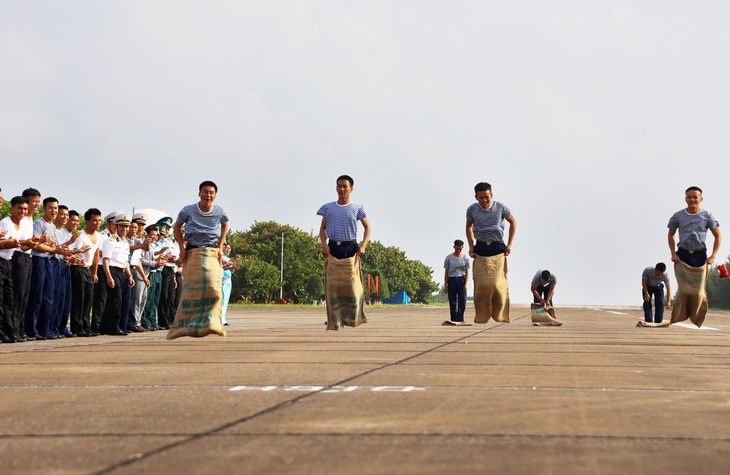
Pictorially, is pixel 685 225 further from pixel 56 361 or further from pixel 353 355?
pixel 56 361

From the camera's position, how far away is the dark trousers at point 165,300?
19266 millimetres

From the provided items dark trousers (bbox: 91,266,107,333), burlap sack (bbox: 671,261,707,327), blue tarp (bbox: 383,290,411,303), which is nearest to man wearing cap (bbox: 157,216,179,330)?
dark trousers (bbox: 91,266,107,333)

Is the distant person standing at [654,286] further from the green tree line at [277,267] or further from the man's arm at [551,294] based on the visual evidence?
the green tree line at [277,267]

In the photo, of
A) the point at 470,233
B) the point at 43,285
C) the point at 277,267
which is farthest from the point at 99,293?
the point at 277,267

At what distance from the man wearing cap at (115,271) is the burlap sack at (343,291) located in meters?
3.47

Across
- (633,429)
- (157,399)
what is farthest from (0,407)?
(633,429)

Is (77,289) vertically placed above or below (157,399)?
above

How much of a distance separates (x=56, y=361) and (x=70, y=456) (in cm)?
548

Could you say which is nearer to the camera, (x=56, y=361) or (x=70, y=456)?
(x=70, y=456)

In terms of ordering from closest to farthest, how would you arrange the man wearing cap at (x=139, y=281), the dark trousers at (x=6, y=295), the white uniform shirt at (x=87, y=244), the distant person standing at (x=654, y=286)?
the dark trousers at (x=6, y=295)
the white uniform shirt at (x=87, y=244)
the man wearing cap at (x=139, y=281)
the distant person standing at (x=654, y=286)

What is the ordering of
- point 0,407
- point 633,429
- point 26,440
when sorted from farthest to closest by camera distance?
point 0,407
point 633,429
point 26,440

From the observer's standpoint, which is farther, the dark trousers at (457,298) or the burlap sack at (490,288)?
the dark trousers at (457,298)

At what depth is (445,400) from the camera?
19.7ft

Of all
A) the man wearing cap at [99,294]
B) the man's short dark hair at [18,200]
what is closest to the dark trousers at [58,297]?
the man wearing cap at [99,294]
